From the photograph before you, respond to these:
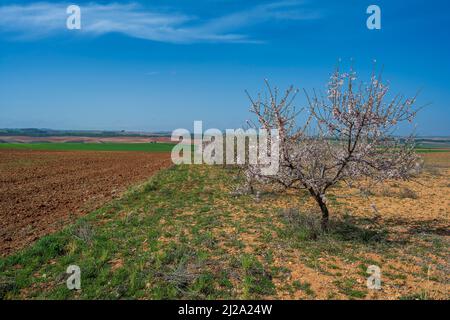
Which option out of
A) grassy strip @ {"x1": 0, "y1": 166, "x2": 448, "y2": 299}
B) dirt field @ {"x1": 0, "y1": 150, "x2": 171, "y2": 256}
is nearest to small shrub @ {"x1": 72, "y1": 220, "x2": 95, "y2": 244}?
grassy strip @ {"x1": 0, "y1": 166, "x2": 448, "y2": 299}

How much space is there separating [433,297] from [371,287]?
1.05 meters

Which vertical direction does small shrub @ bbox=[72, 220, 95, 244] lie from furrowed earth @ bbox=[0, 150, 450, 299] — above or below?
above

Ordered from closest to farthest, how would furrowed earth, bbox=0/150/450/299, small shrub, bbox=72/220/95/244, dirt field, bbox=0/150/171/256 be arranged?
furrowed earth, bbox=0/150/450/299, small shrub, bbox=72/220/95/244, dirt field, bbox=0/150/171/256

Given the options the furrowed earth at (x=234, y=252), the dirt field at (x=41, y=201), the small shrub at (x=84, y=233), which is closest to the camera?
the furrowed earth at (x=234, y=252)

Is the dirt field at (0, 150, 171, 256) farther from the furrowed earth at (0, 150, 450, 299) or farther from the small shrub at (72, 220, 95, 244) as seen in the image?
the small shrub at (72, 220, 95, 244)

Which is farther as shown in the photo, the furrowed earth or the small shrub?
the small shrub

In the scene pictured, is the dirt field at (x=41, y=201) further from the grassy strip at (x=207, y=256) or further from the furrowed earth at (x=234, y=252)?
the grassy strip at (x=207, y=256)

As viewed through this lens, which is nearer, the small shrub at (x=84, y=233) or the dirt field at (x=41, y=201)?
the small shrub at (x=84, y=233)

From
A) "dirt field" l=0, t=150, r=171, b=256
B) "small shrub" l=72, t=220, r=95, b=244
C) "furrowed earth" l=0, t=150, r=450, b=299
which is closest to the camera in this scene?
"furrowed earth" l=0, t=150, r=450, b=299

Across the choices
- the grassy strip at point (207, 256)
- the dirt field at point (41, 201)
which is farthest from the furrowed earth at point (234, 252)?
the dirt field at point (41, 201)

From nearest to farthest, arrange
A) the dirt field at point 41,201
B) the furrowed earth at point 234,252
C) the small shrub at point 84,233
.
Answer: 1. the furrowed earth at point 234,252
2. the small shrub at point 84,233
3. the dirt field at point 41,201

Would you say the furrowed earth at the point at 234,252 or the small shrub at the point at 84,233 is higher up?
the small shrub at the point at 84,233

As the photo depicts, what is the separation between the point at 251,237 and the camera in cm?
1005
